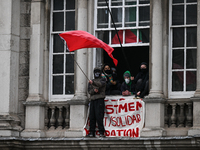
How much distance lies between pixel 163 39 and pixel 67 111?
358 cm

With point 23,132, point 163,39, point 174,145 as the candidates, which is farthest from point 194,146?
point 23,132

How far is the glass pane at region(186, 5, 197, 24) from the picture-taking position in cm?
2150

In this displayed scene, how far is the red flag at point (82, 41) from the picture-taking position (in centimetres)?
2125

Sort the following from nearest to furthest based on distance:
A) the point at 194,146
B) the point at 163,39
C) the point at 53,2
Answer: the point at 194,146 → the point at 163,39 → the point at 53,2

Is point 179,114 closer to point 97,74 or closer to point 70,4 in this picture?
point 97,74

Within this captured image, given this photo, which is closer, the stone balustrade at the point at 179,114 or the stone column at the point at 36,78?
the stone balustrade at the point at 179,114

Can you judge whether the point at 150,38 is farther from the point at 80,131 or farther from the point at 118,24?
the point at 80,131

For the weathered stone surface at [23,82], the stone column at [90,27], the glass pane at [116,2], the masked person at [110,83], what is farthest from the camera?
the weathered stone surface at [23,82]

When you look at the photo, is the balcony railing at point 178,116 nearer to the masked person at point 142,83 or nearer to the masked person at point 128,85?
the masked person at point 142,83

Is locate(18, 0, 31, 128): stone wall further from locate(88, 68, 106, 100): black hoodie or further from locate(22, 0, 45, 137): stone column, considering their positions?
locate(88, 68, 106, 100): black hoodie

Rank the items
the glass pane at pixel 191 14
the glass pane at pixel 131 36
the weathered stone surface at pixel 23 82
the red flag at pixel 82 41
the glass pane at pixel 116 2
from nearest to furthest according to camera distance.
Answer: the red flag at pixel 82 41 → the glass pane at pixel 191 14 → the glass pane at pixel 131 36 → the glass pane at pixel 116 2 → the weathered stone surface at pixel 23 82

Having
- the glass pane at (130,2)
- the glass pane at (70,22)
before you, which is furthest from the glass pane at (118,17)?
the glass pane at (70,22)

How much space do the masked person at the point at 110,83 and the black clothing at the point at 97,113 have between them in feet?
2.14

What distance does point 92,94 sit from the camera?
2155cm
